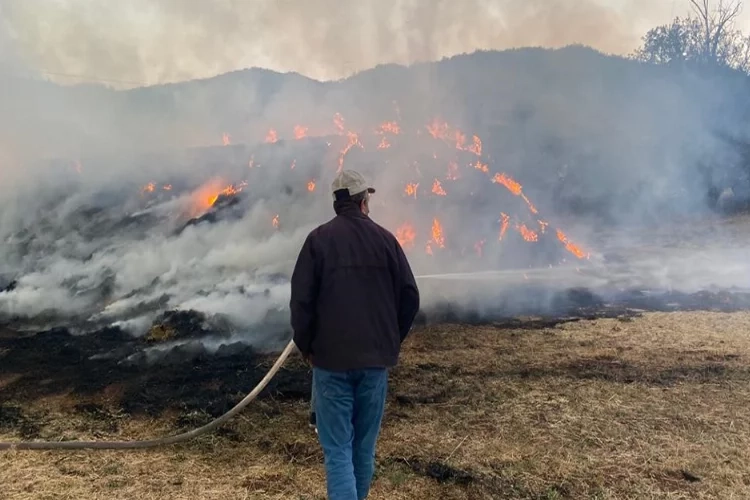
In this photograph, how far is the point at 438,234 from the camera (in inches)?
575

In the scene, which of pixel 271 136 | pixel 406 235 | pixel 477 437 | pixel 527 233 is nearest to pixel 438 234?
pixel 406 235

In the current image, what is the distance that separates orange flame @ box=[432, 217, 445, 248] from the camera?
14492 mm

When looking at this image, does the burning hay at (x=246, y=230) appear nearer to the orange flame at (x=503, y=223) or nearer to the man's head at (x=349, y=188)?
the orange flame at (x=503, y=223)

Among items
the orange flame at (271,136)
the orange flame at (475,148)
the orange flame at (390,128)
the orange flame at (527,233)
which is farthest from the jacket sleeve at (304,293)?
the orange flame at (271,136)

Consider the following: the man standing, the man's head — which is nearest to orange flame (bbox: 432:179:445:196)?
the man's head

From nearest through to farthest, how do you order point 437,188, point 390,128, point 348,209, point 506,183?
point 348,209
point 437,188
point 506,183
point 390,128

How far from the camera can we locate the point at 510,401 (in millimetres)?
5887

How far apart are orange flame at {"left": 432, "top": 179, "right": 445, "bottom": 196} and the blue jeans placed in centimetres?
1266

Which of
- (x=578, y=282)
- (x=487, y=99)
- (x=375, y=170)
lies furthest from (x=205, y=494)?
(x=487, y=99)

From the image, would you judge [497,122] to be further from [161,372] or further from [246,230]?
[161,372]

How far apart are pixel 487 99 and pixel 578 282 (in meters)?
20.8

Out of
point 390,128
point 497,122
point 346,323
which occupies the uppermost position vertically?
point 497,122

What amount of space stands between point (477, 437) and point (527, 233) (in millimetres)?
10764

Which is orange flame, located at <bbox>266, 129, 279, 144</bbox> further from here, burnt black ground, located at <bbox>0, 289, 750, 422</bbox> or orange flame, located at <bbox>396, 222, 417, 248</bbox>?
Result: burnt black ground, located at <bbox>0, 289, 750, 422</bbox>
